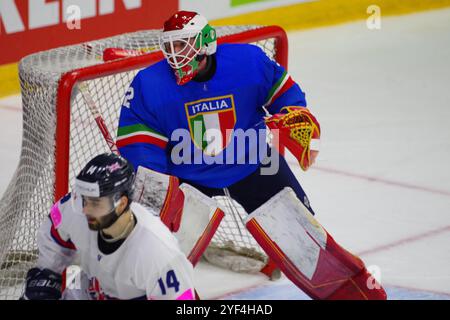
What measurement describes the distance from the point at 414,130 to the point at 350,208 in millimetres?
1230

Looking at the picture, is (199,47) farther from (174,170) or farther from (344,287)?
(344,287)

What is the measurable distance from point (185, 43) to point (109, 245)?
0.87 m

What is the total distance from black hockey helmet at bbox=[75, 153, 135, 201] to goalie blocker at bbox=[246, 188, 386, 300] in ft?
3.00

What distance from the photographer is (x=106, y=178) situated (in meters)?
3.21

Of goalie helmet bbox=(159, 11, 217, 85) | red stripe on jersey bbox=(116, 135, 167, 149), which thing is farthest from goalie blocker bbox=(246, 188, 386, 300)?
goalie helmet bbox=(159, 11, 217, 85)

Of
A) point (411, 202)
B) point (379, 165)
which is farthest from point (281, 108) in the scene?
point (379, 165)

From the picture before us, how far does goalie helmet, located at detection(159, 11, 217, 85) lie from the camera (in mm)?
3924

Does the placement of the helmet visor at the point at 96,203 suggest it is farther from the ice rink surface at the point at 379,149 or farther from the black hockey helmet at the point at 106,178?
the ice rink surface at the point at 379,149

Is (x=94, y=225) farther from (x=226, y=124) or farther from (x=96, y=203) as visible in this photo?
(x=226, y=124)

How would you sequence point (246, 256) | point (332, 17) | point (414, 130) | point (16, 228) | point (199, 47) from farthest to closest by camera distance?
point (332, 17) → point (414, 130) → point (246, 256) → point (16, 228) → point (199, 47)

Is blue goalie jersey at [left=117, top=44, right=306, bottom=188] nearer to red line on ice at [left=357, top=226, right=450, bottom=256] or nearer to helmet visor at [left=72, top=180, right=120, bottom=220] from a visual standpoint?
helmet visor at [left=72, top=180, right=120, bottom=220]

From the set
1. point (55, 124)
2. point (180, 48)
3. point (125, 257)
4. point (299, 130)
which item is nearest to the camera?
point (125, 257)

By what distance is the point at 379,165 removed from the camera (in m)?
5.92
